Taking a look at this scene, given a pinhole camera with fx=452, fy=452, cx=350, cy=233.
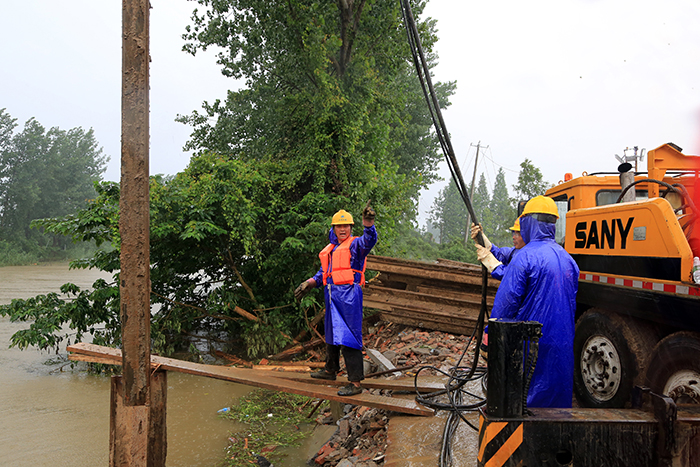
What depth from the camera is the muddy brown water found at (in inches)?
246

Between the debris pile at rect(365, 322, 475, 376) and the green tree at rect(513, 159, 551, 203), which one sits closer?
the debris pile at rect(365, 322, 475, 376)

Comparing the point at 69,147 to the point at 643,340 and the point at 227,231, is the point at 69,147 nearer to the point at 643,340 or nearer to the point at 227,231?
the point at 227,231

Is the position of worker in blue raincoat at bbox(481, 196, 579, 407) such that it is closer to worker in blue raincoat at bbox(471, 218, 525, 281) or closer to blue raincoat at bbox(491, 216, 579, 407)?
blue raincoat at bbox(491, 216, 579, 407)

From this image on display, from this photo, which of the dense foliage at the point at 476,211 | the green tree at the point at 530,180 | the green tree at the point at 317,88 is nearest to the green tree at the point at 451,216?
the dense foliage at the point at 476,211

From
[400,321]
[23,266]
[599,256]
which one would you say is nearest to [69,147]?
[23,266]

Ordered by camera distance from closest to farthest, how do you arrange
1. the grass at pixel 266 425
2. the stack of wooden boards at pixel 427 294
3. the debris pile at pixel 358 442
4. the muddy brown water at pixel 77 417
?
1. the debris pile at pixel 358 442
2. the grass at pixel 266 425
3. the muddy brown water at pixel 77 417
4. the stack of wooden boards at pixel 427 294

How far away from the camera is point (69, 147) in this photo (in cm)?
5409

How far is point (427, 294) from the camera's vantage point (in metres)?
9.16

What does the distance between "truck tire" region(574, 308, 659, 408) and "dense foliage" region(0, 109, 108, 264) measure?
50652 millimetres

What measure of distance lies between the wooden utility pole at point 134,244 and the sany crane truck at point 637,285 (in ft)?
13.7

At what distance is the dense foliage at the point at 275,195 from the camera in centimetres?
952

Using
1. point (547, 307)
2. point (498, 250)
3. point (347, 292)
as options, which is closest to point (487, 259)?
point (498, 250)

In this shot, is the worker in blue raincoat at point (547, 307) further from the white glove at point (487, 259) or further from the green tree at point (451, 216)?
the green tree at point (451, 216)

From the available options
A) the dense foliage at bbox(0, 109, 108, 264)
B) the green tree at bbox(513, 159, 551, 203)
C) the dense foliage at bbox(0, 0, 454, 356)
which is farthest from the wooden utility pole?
the dense foliage at bbox(0, 109, 108, 264)
